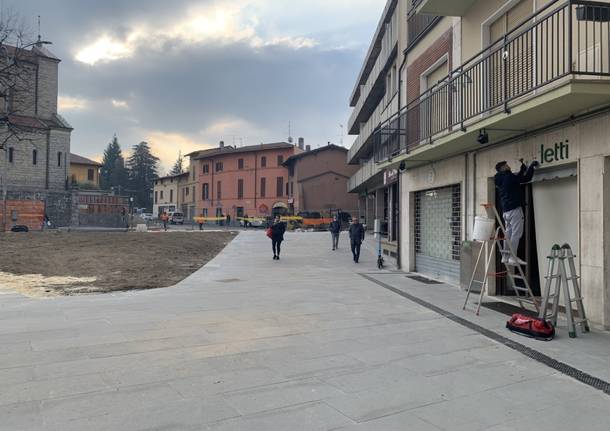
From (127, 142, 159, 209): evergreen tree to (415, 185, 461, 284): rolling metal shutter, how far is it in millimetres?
104536

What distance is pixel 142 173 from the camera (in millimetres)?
112188

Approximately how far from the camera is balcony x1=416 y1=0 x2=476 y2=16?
34.9 feet

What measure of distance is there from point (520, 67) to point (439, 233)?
494 centimetres

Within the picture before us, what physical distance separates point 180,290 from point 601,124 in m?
8.59

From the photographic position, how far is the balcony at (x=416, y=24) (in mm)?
13312

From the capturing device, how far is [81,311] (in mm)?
8031

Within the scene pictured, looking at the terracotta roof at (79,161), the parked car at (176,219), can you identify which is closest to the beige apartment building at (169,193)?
the parked car at (176,219)

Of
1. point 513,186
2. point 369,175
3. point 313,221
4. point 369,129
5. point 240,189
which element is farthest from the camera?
point 240,189

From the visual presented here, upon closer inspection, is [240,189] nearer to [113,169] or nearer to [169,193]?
[169,193]

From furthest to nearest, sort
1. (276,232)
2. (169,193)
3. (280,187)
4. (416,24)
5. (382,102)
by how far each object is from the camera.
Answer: (169,193)
(280,187)
(382,102)
(276,232)
(416,24)

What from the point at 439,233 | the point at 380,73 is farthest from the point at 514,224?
the point at 380,73

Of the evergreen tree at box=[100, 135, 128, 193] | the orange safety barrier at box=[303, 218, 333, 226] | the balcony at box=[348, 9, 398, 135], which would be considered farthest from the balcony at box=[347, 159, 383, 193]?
the evergreen tree at box=[100, 135, 128, 193]

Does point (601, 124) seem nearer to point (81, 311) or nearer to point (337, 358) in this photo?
point (337, 358)

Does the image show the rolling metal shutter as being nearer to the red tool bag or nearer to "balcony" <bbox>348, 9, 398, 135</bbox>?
the red tool bag
